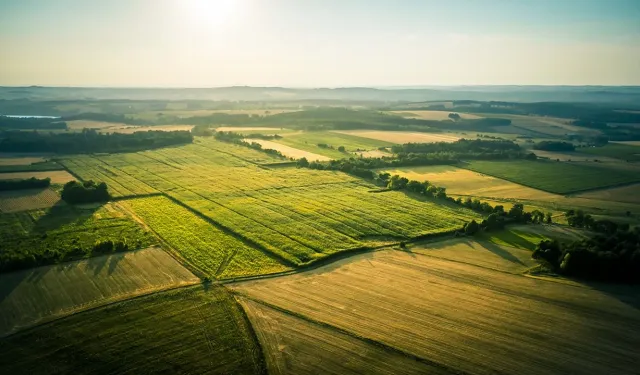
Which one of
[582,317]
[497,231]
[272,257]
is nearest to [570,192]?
[497,231]

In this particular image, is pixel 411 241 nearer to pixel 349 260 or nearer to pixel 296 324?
pixel 349 260

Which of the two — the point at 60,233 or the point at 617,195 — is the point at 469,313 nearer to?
the point at 60,233

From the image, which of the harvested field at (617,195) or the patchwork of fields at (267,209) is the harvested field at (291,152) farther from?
the harvested field at (617,195)

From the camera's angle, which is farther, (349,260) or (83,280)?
(349,260)

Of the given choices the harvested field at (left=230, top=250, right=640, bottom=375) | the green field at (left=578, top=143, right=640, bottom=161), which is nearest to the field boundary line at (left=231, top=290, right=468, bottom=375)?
the harvested field at (left=230, top=250, right=640, bottom=375)

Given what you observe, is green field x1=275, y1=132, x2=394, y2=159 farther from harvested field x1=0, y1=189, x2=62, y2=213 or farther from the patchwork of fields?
harvested field x1=0, y1=189, x2=62, y2=213

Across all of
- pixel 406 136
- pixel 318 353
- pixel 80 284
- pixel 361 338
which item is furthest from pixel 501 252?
pixel 406 136
